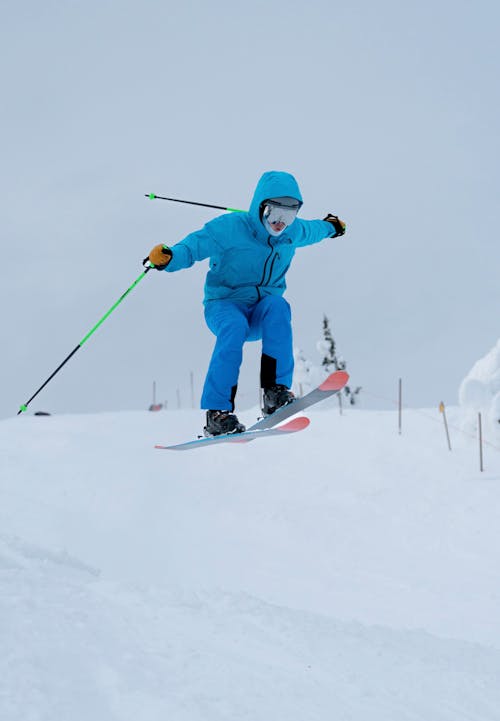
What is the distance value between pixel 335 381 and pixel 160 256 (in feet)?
5.31

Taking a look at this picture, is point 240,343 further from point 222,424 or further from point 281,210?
point 281,210

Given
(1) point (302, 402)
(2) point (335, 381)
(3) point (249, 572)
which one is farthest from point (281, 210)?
(3) point (249, 572)

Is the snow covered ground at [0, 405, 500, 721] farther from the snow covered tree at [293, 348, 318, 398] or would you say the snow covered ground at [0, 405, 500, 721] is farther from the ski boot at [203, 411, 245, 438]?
the snow covered tree at [293, 348, 318, 398]

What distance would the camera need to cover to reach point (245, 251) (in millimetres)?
5234

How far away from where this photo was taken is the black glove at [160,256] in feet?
16.5

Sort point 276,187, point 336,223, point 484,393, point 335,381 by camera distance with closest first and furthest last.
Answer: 1. point 276,187
2. point 335,381
3. point 336,223
4. point 484,393

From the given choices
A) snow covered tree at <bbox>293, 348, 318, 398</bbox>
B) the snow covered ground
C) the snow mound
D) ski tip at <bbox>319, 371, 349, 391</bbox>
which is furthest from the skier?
snow covered tree at <bbox>293, 348, 318, 398</bbox>

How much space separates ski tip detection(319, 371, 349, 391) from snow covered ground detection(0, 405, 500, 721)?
5.97 feet

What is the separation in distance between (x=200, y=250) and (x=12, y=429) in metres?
13.0

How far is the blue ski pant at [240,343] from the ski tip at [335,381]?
359mm

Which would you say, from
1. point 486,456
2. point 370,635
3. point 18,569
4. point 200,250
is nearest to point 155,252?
point 200,250

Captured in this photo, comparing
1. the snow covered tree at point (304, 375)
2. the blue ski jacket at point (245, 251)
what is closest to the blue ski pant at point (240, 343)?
the blue ski jacket at point (245, 251)

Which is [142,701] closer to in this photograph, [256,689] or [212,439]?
[256,689]

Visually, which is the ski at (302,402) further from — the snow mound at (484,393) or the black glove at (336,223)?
the snow mound at (484,393)
